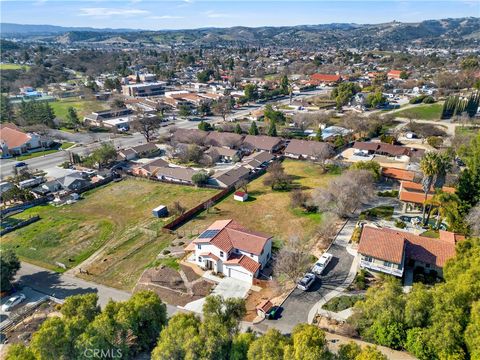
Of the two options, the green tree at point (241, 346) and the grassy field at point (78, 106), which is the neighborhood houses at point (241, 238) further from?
the grassy field at point (78, 106)

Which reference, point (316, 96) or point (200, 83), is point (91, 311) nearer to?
point (316, 96)

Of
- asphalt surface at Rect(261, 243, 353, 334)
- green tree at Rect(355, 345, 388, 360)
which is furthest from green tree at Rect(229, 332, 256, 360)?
asphalt surface at Rect(261, 243, 353, 334)

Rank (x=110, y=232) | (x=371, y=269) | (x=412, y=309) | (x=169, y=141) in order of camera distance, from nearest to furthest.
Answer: (x=412, y=309), (x=371, y=269), (x=110, y=232), (x=169, y=141)

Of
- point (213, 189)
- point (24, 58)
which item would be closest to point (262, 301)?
point (213, 189)

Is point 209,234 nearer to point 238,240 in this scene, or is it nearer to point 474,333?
point 238,240

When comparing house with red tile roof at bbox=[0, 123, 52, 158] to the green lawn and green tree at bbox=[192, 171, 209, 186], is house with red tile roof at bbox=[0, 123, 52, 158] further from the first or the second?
green tree at bbox=[192, 171, 209, 186]

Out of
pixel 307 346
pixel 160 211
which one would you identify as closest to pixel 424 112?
pixel 160 211
